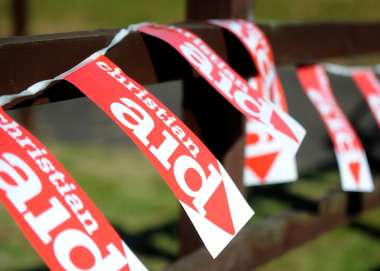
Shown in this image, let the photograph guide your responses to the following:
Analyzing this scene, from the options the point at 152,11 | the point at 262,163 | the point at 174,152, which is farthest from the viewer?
the point at 152,11

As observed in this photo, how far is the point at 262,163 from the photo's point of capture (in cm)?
183

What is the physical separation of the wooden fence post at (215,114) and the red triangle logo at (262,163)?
0.07m

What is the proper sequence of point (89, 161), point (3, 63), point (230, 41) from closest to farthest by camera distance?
point (3, 63)
point (230, 41)
point (89, 161)

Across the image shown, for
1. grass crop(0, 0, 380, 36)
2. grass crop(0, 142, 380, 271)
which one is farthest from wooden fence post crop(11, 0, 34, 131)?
grass crop(0, 0, 380, 36)

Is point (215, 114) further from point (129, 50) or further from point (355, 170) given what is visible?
point (129, 50)

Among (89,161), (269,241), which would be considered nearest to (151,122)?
(269,241)

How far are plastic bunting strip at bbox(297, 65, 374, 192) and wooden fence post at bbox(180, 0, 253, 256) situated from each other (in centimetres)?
27

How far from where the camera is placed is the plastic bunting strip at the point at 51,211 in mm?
937

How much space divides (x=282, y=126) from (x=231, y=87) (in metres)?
0.14

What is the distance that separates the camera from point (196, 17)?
1.89 meters

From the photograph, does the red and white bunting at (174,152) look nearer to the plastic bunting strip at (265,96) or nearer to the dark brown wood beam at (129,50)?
the dark brown wood beam at (129,50)

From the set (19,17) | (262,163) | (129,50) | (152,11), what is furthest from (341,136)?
(152,11)

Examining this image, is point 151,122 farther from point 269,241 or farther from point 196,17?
point 269,241

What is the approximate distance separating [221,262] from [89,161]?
330 centimetres
